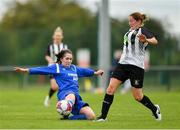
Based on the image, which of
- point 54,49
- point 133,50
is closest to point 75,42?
point 54,49

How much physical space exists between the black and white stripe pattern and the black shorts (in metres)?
0.07

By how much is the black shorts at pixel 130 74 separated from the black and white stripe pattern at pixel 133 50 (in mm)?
75

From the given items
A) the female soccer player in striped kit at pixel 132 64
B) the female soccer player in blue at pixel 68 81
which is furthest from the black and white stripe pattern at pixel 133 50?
the female soccer player in blue at pixel 68 81

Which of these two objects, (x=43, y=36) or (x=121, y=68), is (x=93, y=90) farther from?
(x=121, y=68)

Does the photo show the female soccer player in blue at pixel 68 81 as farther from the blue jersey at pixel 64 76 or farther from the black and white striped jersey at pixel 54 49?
the black and white striped jersey at pixel 54 49

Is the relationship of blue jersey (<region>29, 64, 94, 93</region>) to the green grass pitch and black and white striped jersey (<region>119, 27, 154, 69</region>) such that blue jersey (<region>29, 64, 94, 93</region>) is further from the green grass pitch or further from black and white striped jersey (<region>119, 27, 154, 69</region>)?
black and white striped jersey (<region>119, 27, 154, 69</region>)

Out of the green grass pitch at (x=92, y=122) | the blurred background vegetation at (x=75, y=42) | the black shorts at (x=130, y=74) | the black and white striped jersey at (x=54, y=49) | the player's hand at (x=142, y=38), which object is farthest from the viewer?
the blurred background vegetation at (x=75, y=42)

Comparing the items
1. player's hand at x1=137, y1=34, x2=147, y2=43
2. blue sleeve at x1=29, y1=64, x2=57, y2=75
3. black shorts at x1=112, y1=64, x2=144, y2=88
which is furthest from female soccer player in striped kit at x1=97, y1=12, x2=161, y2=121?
blue sleeve at x1=29, y1=64, x2=57, y2=75

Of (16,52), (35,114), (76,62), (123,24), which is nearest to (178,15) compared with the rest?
(123,24)

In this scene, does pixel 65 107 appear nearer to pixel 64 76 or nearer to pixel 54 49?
pixel 64 76

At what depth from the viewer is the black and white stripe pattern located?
597 inches

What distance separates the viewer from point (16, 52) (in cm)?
3750

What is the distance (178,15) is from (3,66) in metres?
7.88

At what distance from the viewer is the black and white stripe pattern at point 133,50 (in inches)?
597
